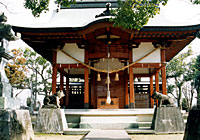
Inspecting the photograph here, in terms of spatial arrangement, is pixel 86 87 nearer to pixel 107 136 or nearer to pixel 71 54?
pixel 71 54

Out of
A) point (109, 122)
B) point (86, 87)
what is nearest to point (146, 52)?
point (86, 87)

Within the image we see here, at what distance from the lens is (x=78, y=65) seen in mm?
9820

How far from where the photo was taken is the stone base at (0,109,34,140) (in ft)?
11.7

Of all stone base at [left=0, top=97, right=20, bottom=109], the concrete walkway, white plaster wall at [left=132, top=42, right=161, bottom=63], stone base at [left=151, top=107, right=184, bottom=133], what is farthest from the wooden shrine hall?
stone base at [left=0, top=97, right=20, bottom=109]

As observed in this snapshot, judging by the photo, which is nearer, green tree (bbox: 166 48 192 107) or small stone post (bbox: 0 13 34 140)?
small stone post (bbox: 0 13 34 140)

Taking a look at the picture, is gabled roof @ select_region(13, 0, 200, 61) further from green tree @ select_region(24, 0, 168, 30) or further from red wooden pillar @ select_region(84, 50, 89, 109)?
green tree @ select_region(24, 0, 168, 30)

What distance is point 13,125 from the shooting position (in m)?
3.74

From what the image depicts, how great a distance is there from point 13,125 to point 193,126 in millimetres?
3209

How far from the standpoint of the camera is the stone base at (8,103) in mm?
3779

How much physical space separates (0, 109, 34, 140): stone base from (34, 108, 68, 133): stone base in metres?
2.60

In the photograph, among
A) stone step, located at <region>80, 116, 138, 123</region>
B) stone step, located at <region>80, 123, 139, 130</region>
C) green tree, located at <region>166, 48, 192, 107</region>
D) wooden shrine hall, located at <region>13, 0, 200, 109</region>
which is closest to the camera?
stone step, located at <region>80, 123, 139, 130</region>

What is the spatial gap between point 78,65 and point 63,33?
71.0 inches

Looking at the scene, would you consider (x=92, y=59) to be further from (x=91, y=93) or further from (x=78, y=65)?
(x=91, y=93)

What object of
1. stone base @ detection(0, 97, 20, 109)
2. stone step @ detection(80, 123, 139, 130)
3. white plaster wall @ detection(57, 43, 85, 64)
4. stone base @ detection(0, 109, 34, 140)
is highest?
white plaster wall @ detection(57, 43, 85, 64)
